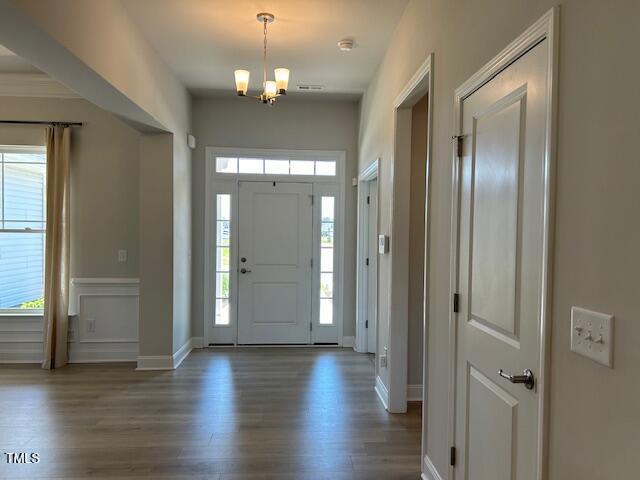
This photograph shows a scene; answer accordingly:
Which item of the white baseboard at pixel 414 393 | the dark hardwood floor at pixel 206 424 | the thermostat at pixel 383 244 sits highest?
the thermostat at pixel 383 244

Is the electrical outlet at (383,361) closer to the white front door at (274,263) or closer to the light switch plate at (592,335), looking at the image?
the white front door at (274,263)

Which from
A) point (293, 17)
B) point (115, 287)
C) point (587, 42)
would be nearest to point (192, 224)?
point (115, 287)

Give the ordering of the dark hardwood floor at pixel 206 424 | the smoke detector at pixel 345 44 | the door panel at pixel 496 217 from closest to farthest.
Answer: the door panel at pixel 496 217 → the dark hardwood floor at pixel 206 424 → the smoke detector at pixel 345 44

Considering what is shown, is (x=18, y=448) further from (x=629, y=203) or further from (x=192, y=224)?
(x=629, y=203)

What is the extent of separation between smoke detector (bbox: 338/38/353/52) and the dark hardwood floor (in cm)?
297

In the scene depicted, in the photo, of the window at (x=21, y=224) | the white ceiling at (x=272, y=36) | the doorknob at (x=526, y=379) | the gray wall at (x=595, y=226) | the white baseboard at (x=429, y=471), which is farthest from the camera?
the window at (x=21, y=224)

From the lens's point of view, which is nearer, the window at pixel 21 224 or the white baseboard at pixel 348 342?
the window at pixel 21 224

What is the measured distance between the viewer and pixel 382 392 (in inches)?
132

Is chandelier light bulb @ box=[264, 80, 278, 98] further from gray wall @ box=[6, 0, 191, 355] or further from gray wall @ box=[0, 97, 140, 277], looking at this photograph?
gray wall @ box=[0, 97, 140, 277]

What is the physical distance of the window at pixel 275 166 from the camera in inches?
191

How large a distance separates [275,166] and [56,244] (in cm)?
248

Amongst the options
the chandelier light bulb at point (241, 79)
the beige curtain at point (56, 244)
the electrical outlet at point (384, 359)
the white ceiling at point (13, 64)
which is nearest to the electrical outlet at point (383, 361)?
the electrical outlet at point (384, 359)

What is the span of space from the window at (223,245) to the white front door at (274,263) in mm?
155

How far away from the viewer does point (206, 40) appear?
3.33 m
